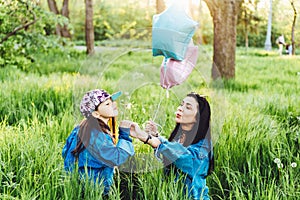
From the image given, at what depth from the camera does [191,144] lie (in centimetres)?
167

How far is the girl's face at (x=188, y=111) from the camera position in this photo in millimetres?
1639

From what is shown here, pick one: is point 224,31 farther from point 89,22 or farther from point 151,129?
point 89,22

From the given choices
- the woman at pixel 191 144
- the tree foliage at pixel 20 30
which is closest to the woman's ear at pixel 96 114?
the woman at pixel 191 144

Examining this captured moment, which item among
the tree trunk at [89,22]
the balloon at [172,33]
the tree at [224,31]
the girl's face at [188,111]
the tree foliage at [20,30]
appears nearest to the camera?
the balloon at [172,33]

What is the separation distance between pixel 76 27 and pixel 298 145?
79.1ft

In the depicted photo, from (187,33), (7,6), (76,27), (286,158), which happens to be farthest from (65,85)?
(76,27)

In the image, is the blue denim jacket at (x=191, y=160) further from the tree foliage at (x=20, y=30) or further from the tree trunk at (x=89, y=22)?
the tree trunk at (x=89, y=22)

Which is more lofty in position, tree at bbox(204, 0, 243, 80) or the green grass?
tree at bbox(204, 0, 243, 80)

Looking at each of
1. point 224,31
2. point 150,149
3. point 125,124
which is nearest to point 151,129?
point 125,124

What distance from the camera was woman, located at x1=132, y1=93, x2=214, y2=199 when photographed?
1608 mm

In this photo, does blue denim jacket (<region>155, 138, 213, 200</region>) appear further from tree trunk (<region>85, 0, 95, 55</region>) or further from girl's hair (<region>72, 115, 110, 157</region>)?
tree trunk (<region>85, 0, 95, 55</region>)

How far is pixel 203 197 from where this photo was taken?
68.8 inches

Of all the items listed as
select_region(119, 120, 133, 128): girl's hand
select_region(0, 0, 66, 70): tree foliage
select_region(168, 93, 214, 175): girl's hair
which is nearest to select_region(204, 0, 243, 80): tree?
select_region(0, 0, 66, 70): tree foliage

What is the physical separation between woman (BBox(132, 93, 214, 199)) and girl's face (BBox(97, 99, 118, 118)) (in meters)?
0.10
